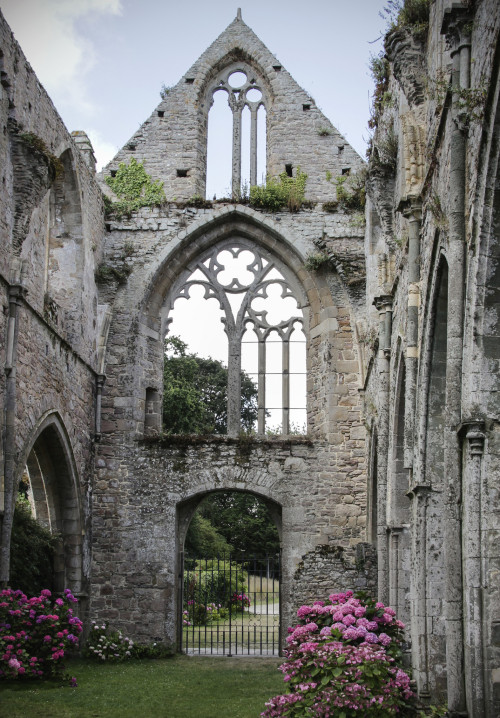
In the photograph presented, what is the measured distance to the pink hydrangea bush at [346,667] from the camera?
598 centimetres

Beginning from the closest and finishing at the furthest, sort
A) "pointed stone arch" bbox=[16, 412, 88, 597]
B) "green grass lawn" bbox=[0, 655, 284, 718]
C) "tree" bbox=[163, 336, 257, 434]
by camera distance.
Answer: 1. "green grass lawn" bbox=[0, 655, 284, 718]
2. "pointed stone arch" bbox=[16, 412, 88, 597]
3. "tree" bbox=[163, 336, 257, 434]

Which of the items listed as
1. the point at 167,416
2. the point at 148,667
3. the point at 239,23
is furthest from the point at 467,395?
the point at 167,416

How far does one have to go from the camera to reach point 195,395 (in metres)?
23.0

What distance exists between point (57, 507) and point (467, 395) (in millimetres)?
8581

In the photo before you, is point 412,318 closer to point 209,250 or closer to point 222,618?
point 209,250

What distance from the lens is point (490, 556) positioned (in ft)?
17.5

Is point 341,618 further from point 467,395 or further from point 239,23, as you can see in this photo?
point 239,23

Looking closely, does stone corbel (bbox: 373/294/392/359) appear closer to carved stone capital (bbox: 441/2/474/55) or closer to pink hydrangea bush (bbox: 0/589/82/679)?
carved stone capital (bbox: 441/2/474/55)

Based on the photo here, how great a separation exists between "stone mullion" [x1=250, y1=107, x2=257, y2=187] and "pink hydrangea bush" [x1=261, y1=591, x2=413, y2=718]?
31.7ft

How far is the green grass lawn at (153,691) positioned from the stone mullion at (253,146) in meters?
7.89

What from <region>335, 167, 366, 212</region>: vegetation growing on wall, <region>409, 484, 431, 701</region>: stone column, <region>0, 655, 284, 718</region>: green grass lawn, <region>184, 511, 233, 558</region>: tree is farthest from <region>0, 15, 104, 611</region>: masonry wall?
<region>184, 511, 233, 558</region>: tree

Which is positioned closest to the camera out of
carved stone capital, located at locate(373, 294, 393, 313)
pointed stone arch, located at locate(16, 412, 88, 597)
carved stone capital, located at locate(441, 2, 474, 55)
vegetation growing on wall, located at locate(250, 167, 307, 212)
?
carved stone capital, located at locate(441, 2, 474, 55)

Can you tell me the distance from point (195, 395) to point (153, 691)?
13432 mm

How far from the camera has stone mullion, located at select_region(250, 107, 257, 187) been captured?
1554 cm
